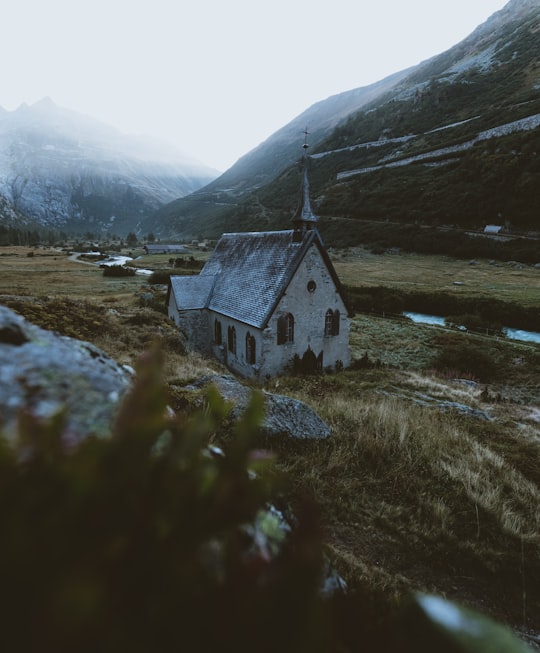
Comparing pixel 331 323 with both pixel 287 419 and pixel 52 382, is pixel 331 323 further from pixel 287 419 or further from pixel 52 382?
pixel 52 382

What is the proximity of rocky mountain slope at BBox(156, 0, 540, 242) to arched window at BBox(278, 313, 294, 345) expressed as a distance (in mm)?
87388

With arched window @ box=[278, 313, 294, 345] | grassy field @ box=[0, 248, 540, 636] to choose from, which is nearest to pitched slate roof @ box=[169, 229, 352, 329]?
arched window @ box=[278, 313, 294, 345]

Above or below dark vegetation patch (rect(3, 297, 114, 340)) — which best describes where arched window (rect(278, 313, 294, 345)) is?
below

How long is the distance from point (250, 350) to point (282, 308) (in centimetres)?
351

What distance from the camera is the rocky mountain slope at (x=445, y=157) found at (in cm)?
9431

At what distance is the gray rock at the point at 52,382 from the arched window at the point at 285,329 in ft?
63.7

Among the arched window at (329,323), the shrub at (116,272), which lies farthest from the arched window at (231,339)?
the shrub at (116,272)

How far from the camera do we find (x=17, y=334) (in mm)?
2602

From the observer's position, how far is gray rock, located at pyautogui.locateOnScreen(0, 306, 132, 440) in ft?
6.91

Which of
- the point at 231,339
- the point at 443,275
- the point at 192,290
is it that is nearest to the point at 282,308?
the point at 231,339

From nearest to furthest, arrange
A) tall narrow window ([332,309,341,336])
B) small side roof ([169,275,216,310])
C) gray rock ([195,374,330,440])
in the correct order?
gray rock ([195,374,330,440]), tall narrow window ([332,309,341,336]), small side roof ([169,275,216,310])

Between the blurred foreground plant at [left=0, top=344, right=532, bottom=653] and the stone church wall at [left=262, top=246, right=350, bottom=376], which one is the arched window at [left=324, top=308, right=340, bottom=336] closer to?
the stone church wall at [left=262, top=246, right=350, bottom=376]

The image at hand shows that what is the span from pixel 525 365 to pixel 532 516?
26.6 metres

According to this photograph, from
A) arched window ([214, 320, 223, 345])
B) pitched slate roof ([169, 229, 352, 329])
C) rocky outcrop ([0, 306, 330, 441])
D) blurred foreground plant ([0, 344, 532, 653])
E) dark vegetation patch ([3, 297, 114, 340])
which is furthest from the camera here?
arched window ([214, 320, 223, 345])
